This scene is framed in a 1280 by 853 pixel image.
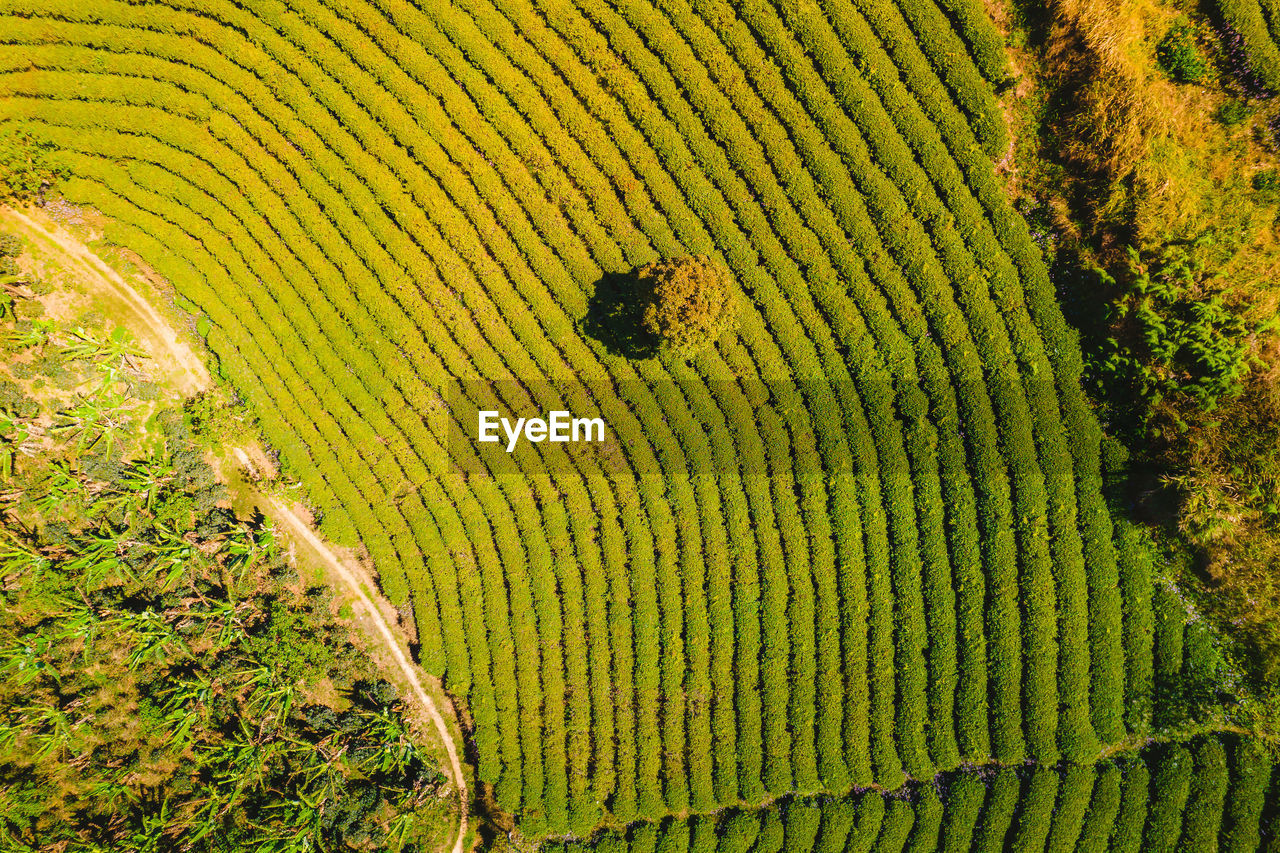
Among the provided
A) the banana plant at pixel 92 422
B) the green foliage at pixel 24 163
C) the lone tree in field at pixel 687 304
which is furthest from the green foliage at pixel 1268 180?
the green foliage at pixel 24 163

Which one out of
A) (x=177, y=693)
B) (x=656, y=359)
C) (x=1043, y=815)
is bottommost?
(x=1043, y=815)

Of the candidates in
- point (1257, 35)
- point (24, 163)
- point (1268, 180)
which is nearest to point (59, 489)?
point (24, 163)

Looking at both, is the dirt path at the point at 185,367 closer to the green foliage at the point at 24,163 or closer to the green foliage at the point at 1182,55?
the green foliage at the point at 24,163

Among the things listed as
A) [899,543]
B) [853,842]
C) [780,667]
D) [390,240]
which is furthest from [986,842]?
[390,240]

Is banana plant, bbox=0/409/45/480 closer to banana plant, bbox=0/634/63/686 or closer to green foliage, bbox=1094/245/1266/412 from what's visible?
A: banana plant, bbox=0/634/63/686

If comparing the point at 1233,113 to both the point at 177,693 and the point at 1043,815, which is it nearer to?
the point at 1043,815

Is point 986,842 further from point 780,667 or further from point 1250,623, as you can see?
point 1250,623
